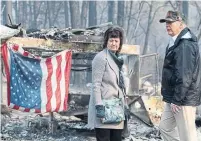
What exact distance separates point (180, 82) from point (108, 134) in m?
1.04

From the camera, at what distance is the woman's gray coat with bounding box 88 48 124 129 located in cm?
487

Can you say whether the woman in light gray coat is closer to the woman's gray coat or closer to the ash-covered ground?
the woman's gray coat

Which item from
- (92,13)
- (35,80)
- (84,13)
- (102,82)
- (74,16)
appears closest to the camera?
(102,82)

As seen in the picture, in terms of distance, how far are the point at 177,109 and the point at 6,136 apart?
178 inches


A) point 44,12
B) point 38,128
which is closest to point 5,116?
point 38,128

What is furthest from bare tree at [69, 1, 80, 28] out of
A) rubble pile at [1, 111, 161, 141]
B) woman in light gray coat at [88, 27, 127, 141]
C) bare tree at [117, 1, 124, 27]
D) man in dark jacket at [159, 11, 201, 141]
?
woman in light gray coat at [88, 27, 127, 141]

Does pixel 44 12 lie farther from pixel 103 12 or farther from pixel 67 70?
pixel 67 70

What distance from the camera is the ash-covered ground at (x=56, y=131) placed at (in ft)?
28.8

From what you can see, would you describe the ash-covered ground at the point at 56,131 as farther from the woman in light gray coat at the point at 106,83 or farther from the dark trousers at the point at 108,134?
the woman in light gray coat at the point at 106,83

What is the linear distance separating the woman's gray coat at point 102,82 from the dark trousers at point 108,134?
66 millimetres

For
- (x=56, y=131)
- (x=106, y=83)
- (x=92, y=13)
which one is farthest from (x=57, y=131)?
(x=92, y=13)

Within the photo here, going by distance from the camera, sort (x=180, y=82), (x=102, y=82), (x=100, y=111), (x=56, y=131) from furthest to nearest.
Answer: (x=56, y=131), (x=180, y=82), (x=102, y=82), (x=100, y=111)

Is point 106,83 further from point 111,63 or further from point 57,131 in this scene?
point 57,131

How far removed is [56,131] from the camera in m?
9.27
